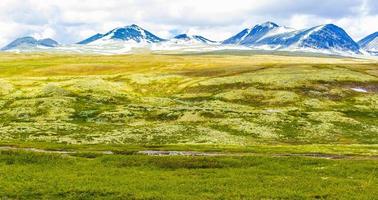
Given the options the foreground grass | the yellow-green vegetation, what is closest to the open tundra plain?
the foreground grass

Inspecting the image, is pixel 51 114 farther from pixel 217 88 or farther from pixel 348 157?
pixel 348 157

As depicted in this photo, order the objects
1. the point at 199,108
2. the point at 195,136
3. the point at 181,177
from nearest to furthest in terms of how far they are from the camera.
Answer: the point at 181,177, the point at 195,136, the point at 199,108

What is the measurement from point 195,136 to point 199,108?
26413mm

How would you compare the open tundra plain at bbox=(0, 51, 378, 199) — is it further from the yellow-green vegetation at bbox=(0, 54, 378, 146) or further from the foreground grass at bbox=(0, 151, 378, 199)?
the yellow-green vegetation at bbox=(0, 54, 378, 146)

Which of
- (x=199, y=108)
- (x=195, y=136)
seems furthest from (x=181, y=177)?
(x=199, y=108)

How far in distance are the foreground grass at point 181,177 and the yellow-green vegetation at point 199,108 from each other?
26.8 m

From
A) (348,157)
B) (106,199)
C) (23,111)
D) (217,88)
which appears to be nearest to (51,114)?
(23,111)

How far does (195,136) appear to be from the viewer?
94.2 meters

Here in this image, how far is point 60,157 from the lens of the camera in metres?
55.7

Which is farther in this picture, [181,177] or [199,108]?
[199,108]

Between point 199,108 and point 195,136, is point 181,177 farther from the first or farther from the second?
point 199,108

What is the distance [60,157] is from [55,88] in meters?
99.9

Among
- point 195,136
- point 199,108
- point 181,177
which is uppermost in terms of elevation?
point 181,177

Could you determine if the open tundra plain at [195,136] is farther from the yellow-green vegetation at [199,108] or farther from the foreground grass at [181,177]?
the yellow-green vegetation at [199,108]
